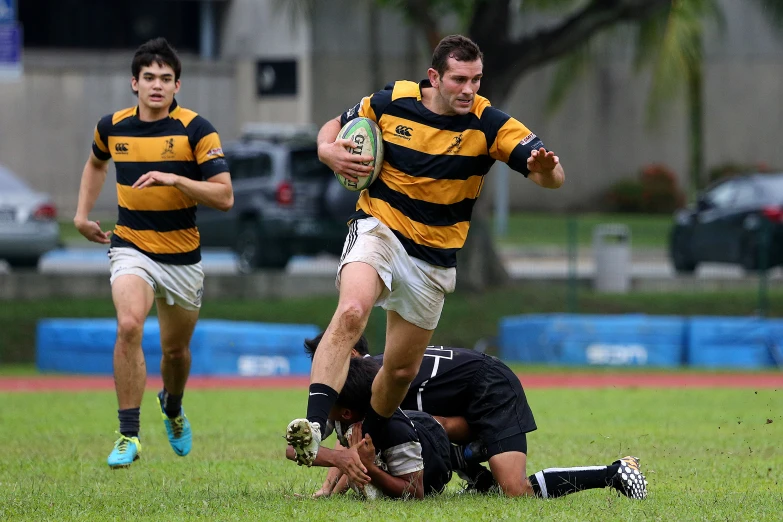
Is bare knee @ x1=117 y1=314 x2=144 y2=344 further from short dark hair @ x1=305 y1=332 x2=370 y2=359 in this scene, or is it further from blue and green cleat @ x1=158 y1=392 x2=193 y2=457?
short dark hair @ x1=305 y1=332 x2=370 y2=359

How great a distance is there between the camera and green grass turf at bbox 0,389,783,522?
5906mm

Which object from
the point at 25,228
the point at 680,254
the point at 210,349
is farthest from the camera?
the point at 680,254

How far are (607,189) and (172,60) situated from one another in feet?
101

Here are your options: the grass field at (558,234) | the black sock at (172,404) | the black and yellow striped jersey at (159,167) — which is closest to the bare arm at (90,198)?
the black and yellow striped jersey at (159,167)

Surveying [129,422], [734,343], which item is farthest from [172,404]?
[734,343]

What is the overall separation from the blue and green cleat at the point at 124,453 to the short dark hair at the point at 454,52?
295 cm

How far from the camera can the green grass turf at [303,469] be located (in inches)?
233

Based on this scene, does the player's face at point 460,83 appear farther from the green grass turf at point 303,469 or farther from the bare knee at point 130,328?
the bare knee at point 130,328

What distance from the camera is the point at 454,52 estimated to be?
6.55 metres

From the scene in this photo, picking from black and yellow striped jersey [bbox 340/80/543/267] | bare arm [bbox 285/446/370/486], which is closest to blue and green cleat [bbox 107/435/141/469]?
bare arm [bbox 285/446/370/486]

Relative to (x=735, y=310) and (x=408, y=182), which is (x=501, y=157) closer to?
(x=408, y=182)

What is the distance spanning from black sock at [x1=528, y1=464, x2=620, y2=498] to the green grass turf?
0.23ft

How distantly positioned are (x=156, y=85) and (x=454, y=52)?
2.41 meters

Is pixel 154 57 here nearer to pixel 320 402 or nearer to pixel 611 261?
pixel 320 402
